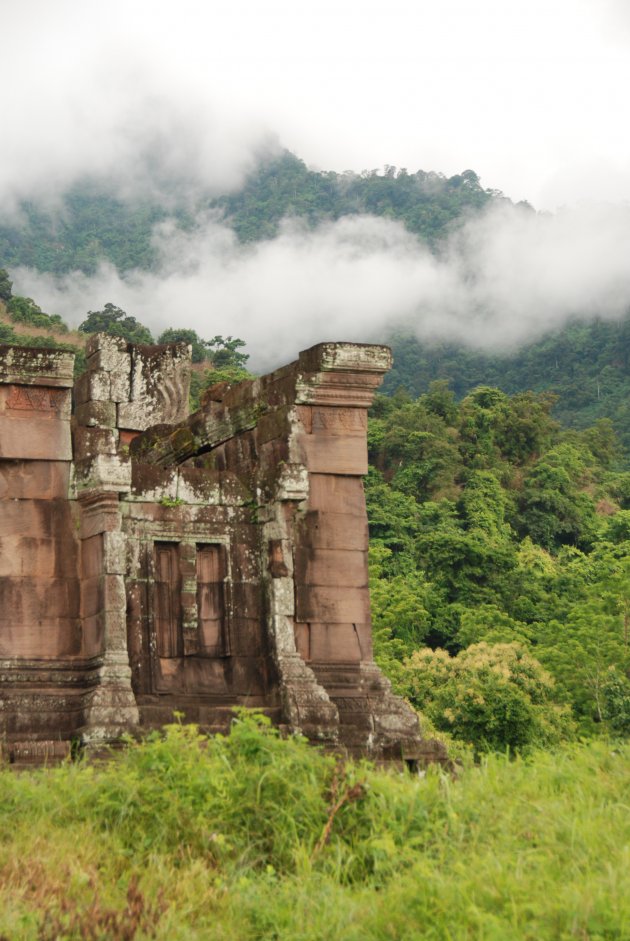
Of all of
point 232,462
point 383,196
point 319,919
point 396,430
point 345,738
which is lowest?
point 319,919

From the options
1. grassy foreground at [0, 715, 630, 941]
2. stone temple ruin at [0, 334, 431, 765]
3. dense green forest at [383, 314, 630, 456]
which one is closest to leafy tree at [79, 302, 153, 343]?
dense green forest at [383, 314, 630, 456]

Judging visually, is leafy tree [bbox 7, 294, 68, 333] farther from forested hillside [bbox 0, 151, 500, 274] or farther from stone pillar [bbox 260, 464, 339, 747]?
forested hillside [bbox 0, 151, 500, 274]

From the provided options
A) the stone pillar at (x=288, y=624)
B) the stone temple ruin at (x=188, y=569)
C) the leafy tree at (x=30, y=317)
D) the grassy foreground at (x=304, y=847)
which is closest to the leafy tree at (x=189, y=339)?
the leafy tree at (x=30, y=317)

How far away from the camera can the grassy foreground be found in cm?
1065

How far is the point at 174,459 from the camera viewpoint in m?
19.4

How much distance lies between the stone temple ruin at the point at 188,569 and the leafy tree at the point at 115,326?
56.7 meters

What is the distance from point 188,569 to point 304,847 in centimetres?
528

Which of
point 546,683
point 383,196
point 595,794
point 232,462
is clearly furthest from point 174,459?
point 383,196

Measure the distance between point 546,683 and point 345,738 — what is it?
2185 cm

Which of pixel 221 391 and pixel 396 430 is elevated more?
pixel 396 430

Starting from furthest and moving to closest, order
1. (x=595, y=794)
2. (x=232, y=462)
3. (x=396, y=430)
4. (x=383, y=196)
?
(x=383, y=196), (x=396, y=430), (x=232, y=462), (x=595, y=794)

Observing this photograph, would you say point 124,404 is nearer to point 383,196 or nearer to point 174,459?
point 174,459

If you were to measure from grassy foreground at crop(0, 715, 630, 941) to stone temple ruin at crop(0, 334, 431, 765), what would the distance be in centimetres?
228

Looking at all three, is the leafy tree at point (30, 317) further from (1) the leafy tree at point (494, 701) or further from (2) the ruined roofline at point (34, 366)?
(2) the ruined roofline at point (34, 366)
